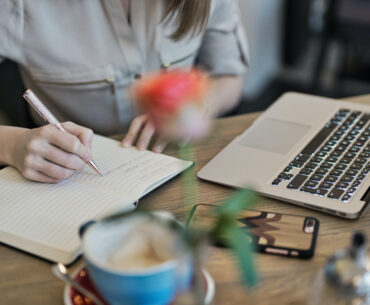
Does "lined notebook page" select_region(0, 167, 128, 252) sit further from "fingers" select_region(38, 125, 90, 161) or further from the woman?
the woman

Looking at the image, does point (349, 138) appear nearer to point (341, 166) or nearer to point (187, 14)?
point (341, 166)

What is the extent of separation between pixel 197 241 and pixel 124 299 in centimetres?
12


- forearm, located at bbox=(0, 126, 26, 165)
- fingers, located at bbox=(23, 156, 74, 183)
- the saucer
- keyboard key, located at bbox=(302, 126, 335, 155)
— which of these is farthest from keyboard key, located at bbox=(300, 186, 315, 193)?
forearm, located at bbox=(0, 126, 26, 165)

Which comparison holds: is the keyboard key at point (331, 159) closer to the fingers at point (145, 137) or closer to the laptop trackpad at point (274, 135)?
the laptop trackpad at point (274, 135)

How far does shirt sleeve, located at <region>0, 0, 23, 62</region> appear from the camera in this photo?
97 centimetres

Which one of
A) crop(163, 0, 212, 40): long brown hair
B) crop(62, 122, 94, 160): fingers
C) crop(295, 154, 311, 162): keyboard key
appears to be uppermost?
crop(163, 0, 212, 40): long brown hair

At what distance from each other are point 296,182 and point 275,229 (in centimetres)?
11

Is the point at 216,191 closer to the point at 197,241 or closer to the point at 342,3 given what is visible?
the point at 197,241

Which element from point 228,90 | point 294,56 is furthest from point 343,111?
point 294,56

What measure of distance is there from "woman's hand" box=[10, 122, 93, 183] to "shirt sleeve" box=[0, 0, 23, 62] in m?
Result: 0.32

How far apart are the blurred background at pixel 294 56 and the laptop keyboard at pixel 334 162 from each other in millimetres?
1451

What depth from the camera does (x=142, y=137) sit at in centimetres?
84

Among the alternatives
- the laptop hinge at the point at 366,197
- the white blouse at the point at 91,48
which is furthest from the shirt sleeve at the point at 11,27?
the laptop hinge at the point at 366,197

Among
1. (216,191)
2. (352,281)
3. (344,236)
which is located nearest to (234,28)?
(216,191)
